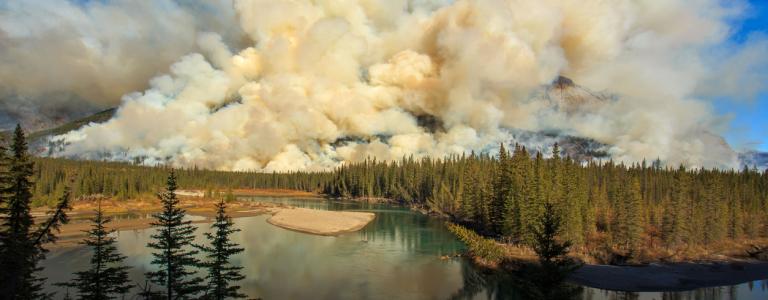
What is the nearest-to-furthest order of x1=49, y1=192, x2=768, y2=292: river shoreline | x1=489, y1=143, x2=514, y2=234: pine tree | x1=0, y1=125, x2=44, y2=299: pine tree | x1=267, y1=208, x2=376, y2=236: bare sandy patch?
1. x1=0, y1=125, x2=44, y2=299: pine tree
2. x1=49, y1=192, x2=768, y2=292: river shoreline
3. x1=489, y1=143, x2=514, y2=234: pine tree
4. x1=267, y1=208, x2=376, y2=236: bare sandy patch

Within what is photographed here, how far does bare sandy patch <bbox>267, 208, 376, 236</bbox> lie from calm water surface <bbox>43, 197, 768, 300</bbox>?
25.6 feet

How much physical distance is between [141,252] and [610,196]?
124588mm

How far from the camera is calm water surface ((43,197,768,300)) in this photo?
49875mm

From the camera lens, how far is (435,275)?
5831 cm

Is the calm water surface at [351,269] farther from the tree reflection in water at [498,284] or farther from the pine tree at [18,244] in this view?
the pine tree at [18,244]

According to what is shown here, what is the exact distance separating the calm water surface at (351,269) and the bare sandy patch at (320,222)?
7.82 meters

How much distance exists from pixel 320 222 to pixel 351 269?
4814 cm

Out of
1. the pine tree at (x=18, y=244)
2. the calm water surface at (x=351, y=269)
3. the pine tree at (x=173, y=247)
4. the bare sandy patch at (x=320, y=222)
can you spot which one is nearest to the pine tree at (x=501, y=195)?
the calm water surface at (x=351, y=269)

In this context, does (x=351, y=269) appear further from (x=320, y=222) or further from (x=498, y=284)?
(x=320, y=222)

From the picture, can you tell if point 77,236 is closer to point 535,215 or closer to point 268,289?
point 268,289

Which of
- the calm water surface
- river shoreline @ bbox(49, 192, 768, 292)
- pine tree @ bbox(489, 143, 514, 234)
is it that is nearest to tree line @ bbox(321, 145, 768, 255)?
pine tree @ bbox(489, 143, 514, 234)

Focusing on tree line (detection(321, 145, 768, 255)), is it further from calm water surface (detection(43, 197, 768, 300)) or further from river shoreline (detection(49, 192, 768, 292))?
calm water surface (detection(43, 197, 768, 300))

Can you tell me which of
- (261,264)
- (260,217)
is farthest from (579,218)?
(260,217)

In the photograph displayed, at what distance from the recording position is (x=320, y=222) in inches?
4190
